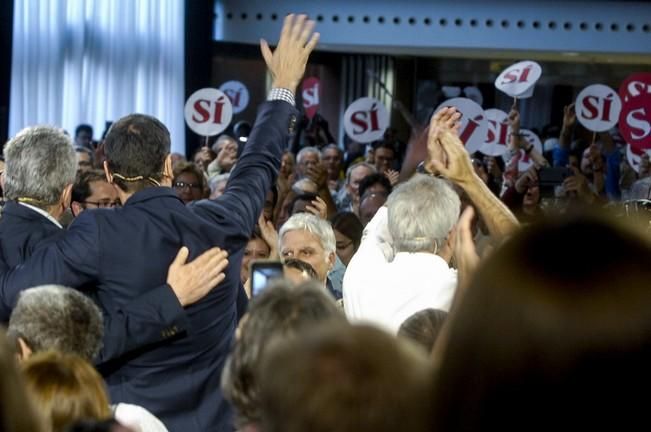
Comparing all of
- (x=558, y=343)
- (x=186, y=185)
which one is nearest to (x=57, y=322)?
(x=558, y=343)

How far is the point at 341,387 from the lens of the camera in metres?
1.22

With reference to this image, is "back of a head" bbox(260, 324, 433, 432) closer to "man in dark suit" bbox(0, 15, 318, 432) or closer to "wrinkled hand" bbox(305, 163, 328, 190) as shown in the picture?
"man in dark suit" bbox(0, 15, 318, 432)

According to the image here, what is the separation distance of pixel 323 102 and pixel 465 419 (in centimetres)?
2139

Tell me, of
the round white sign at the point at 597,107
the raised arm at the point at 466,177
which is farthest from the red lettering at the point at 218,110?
the raised arm at the point at 466,177

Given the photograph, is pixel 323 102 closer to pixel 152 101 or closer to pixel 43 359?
pixel 152 101

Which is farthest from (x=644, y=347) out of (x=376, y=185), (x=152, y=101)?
(x=152, y=101)

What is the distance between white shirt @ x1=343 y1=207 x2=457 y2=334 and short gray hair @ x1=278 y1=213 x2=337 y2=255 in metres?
1.19

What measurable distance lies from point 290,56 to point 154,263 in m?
0.81

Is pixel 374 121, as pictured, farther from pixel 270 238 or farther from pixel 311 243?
pixel 311 243

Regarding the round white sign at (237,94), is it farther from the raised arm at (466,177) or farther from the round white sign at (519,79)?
the raised arm at (466,177)

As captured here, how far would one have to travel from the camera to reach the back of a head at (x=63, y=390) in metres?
2.18

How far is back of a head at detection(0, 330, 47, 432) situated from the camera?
47.9 inches

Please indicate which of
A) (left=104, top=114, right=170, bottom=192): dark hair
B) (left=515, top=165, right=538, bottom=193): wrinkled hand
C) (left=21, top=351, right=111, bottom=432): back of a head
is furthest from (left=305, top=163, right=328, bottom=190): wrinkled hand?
(left=21, top=351, right=111, bottom=432): back of a head

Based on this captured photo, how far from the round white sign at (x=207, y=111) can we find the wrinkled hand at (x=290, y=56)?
25.8ft
